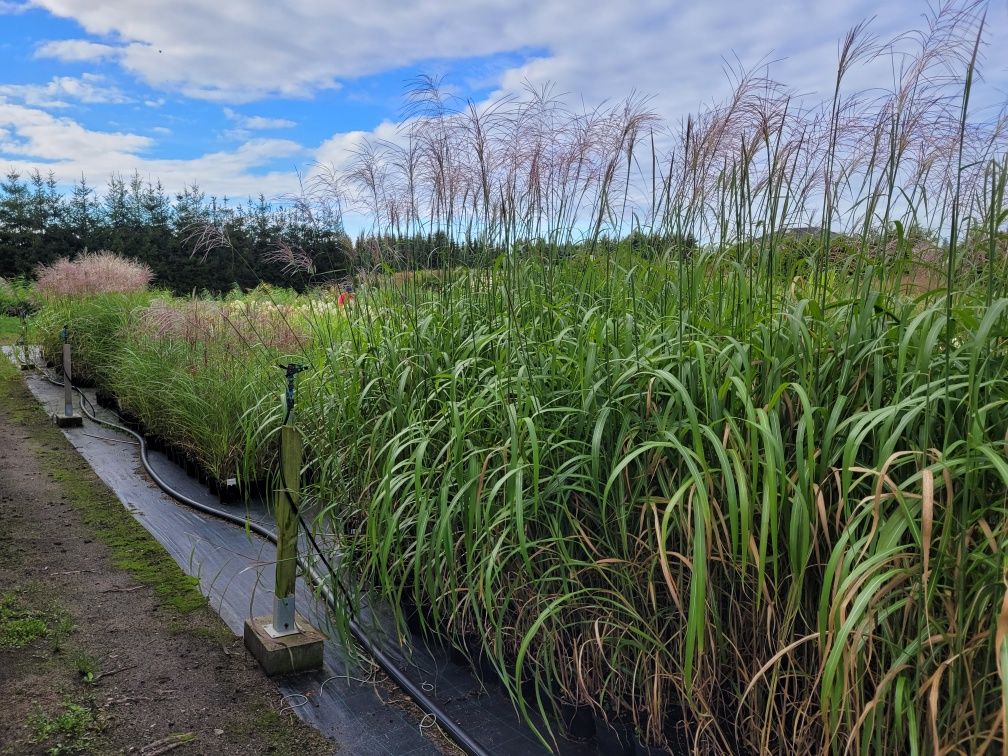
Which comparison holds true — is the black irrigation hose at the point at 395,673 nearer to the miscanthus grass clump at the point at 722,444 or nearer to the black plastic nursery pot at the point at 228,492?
the miscanthus grass clump at the point at 722,444

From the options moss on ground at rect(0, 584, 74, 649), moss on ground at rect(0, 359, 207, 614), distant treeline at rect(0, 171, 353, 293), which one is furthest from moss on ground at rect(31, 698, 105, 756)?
distant treeline at rect(0, 171, 353, 293)

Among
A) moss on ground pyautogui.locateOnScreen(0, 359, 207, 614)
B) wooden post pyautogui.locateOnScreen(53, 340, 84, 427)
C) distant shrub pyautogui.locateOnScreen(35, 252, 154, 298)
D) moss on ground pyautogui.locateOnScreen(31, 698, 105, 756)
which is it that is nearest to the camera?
moss on ground pyautogui.locateOnScreen(31, 698, 105, 756)

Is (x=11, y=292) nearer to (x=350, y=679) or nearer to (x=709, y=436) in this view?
(x=350, y=679)

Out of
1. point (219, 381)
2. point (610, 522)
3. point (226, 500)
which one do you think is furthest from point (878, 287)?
point (219, 381)

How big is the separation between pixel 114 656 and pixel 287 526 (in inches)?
29.0

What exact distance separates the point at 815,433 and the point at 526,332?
1011 millimetres

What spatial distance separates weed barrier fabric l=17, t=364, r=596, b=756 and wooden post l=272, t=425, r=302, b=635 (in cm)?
9

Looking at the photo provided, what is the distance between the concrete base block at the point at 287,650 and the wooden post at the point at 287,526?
43 mm

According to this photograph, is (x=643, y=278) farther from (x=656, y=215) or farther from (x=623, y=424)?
(x=623, y=424)

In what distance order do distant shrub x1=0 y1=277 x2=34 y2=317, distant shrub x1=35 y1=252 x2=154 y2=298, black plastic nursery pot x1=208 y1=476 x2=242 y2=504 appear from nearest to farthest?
black plastic nursery pot x1=208 y1=476 x2=242 y2=504, distant shrub x1=35 y1=252 x2=154 y2=298, distant shrub x1=0 y1=277 x2=34 y2=317

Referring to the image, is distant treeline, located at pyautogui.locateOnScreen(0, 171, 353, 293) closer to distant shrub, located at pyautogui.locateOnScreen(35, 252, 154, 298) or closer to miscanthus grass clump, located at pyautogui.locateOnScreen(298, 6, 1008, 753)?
distant shrub, located at pyautogui.locateOnScreen(35, 252, 154, 298)

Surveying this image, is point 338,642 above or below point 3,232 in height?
below

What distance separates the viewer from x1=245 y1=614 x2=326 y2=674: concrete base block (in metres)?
2.18

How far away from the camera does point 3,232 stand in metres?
15.8
